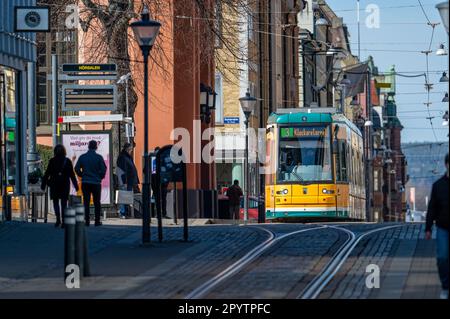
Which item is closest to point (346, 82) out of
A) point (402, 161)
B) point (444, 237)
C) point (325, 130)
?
point (325, 130)

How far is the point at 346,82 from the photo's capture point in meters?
68.8

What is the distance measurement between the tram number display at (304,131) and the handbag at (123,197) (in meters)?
6.40

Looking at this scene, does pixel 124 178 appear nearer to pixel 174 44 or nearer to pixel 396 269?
pixel 174 44

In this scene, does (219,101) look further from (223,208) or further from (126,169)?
(126,169)

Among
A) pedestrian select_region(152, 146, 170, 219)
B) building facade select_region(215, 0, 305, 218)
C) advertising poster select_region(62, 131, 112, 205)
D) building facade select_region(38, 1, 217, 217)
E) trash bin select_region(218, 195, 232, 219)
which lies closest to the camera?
pedestrian select_region(152, 146, 170, 219)

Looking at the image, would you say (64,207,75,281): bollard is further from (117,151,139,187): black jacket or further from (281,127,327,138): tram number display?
(281,127,327,138): tram number display

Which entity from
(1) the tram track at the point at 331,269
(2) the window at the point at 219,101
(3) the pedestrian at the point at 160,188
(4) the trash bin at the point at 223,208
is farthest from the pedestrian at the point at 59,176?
(2) the window at the point at 219,101

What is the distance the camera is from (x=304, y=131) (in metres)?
39.8

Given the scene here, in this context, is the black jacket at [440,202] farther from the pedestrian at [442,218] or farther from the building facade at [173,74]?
the building facade at [173,74]

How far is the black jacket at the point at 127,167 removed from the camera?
1316 inches

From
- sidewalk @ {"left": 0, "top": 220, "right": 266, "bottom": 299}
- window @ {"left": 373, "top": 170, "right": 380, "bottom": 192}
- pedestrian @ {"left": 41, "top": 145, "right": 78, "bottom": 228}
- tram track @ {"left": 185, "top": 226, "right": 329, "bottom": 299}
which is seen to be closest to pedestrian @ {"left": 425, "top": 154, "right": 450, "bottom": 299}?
tram track @ {"left": 185, "top": 226, "right": 329, "bottom": 299}

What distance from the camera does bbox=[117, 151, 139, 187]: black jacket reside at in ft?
110

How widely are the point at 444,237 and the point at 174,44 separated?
30.0 meters

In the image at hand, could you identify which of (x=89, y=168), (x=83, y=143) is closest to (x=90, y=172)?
(x=89, y=168)
